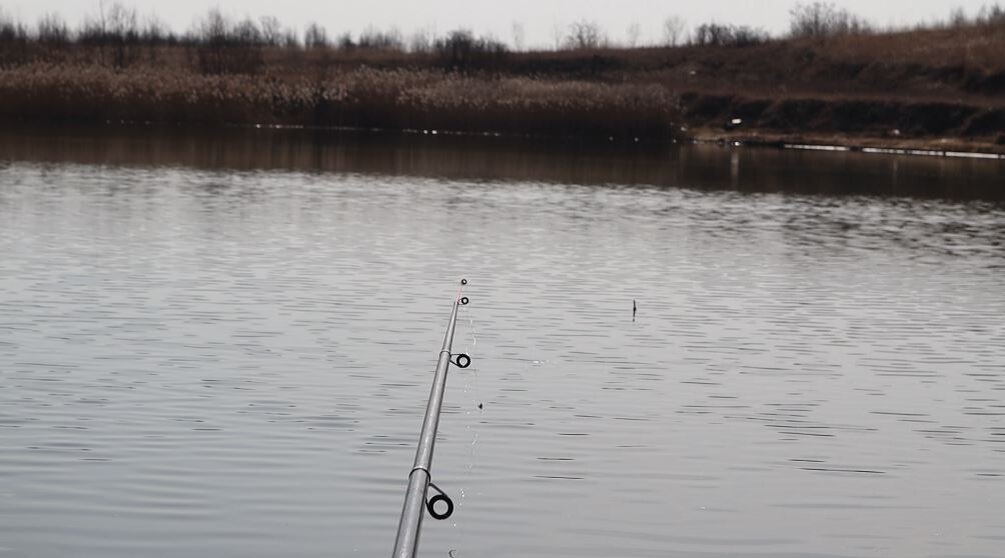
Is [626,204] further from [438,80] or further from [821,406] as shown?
[438,80]

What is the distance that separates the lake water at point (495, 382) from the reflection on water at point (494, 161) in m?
11.2

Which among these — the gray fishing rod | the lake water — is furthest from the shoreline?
the gray fishing rod

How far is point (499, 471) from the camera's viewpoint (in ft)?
32.0

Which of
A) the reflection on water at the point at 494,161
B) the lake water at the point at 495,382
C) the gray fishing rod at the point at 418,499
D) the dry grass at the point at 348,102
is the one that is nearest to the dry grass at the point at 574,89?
the dry grass at the point at 348,102

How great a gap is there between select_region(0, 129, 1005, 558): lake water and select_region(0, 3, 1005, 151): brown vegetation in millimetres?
29236

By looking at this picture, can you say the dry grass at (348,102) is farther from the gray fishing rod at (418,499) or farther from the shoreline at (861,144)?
the gray fishing rod at (418,499)

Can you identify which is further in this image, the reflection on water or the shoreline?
the shoreline

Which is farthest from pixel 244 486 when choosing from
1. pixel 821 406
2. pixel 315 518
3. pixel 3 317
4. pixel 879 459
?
pixel 3 317

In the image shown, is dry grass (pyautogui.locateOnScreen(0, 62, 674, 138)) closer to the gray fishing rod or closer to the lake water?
the lake water

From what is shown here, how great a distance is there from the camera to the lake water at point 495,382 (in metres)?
8.66

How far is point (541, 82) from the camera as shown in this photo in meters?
59.8

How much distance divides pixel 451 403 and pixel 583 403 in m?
1.03

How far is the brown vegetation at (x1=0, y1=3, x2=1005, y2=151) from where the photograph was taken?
57.4 metres

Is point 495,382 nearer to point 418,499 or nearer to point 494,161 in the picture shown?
point 418,499
